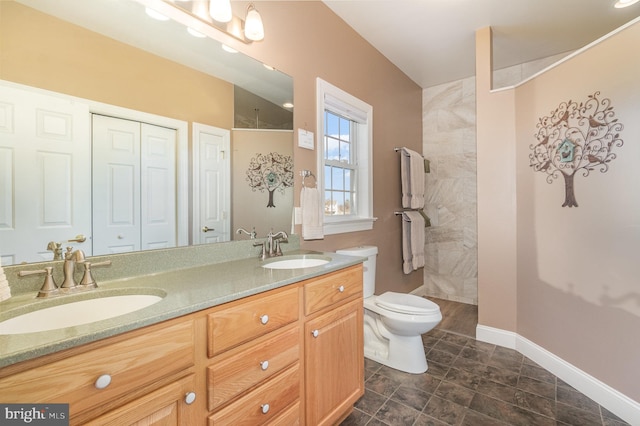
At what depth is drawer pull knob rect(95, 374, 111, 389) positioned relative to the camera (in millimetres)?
658

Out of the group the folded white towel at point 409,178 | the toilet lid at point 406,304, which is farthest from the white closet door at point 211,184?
the folded white towel at point 409,178

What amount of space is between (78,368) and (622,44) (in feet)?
8.74

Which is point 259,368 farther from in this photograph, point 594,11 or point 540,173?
point 594,11

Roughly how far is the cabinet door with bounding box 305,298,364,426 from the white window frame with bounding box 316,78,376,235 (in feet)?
2.57

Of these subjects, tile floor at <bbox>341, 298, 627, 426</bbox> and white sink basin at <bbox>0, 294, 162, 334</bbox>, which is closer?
white sink basin at <bbox>0, 294, 162, 334</bbox>

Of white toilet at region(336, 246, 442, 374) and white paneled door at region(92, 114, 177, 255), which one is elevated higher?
white paneled door at region(92, 114, 177, 255)

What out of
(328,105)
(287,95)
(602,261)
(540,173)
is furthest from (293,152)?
(602,261)

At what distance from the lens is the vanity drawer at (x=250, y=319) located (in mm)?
893

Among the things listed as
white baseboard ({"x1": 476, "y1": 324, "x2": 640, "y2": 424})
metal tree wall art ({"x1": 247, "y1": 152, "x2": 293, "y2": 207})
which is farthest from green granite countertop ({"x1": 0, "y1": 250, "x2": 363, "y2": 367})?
white baseboard ({"x1": 476, "y1": 324, "x2": 640, "y2": 424})

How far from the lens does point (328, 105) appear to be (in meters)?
2.19

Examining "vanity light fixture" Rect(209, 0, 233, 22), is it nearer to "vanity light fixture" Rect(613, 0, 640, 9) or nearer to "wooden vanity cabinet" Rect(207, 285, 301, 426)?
"wooden vanity cabinet" Rect(207, 285, 301, 426)

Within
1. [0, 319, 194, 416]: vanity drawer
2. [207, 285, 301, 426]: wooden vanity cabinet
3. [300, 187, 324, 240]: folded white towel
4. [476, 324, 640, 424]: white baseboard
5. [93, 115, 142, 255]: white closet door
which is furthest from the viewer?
[300, 187, 324, 240]: folded white towel

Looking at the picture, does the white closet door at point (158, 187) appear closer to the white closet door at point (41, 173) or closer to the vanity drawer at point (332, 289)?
the white closet door at point (41, 173)

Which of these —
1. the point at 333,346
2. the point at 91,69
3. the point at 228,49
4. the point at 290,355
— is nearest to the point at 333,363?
the point at 333,346
